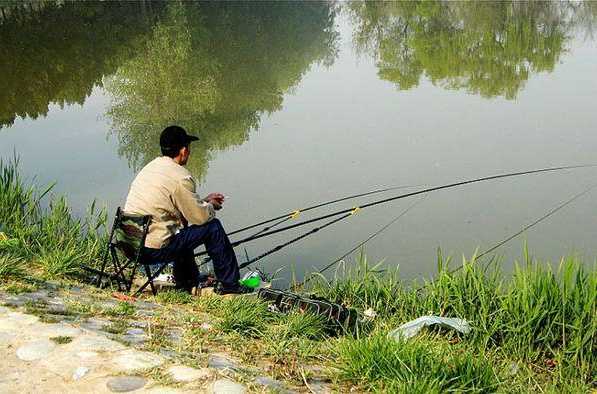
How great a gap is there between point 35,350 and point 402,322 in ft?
8.17

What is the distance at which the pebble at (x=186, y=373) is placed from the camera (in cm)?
304

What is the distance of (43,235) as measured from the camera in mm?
5887

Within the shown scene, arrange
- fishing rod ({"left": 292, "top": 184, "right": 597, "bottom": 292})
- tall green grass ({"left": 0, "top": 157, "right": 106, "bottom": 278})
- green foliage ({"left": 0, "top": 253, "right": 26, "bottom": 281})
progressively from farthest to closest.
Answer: fishing rod ({"left": 292, "top": 184, "right": 597, "bottom": 292}) < tall green grass ({"left": 0, "top": 157, "right": 106, "bottom": 278}) < green foliage ({"left": 0, "top": 253, "right": 26, "bottom": 281})

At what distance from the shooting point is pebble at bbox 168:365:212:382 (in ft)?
9.98

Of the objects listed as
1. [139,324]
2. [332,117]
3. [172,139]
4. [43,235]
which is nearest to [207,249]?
[172,139]

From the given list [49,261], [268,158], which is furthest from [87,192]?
[49,261]

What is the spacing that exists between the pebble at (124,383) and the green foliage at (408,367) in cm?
A: 96

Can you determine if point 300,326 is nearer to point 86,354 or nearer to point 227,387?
point 227,387

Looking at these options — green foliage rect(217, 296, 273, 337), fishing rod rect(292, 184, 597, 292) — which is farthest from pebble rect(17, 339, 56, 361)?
fishing rod rect(292, 184, 597, 292)

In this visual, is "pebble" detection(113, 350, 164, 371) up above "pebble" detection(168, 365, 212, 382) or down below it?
above

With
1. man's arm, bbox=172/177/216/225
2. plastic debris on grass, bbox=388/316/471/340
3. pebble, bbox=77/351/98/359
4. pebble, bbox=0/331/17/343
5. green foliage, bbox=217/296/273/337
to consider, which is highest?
man's arm, bbox=172/177/216/225

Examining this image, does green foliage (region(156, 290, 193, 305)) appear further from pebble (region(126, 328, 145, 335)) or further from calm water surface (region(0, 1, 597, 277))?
calm water surface (region(0, 1, 597, 277))

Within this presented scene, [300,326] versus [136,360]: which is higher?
[136,360]

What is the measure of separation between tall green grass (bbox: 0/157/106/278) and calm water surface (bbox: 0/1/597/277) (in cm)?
187
